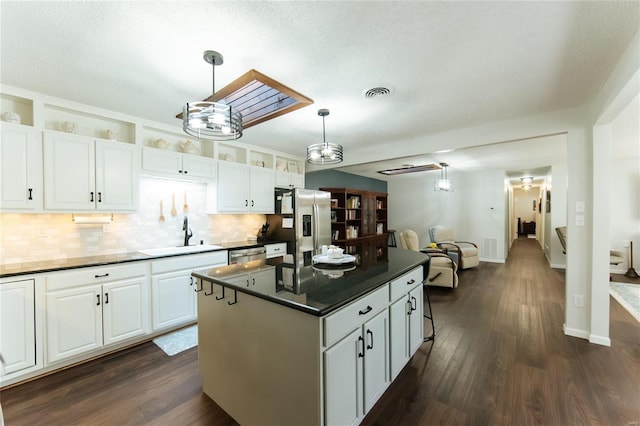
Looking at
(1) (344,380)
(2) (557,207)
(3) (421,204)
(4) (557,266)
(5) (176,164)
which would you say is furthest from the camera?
(3) (421,204)

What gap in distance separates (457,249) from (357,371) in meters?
4.91

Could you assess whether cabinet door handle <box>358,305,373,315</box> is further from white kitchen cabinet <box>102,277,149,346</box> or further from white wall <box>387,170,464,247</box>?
white wall <box>387,170,464,247</box>

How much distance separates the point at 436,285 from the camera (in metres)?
4.48

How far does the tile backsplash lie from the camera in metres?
2.52

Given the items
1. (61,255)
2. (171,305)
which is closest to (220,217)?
(171,305)

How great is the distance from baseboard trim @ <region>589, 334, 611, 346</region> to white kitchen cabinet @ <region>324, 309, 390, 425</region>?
2.44 m

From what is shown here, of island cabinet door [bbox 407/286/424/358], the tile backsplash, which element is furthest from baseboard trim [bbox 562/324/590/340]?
the tile backsplash

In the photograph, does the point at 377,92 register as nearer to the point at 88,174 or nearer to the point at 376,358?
the point at 376,358

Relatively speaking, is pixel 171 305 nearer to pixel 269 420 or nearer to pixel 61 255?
pixel 61 255

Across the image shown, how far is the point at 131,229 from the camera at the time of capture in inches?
127

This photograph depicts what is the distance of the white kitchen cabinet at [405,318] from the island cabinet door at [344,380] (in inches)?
18.7

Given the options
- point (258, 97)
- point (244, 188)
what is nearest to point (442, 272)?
point (244, 188)

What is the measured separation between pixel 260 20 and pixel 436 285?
4.42 m

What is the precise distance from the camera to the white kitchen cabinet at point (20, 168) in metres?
2.26
